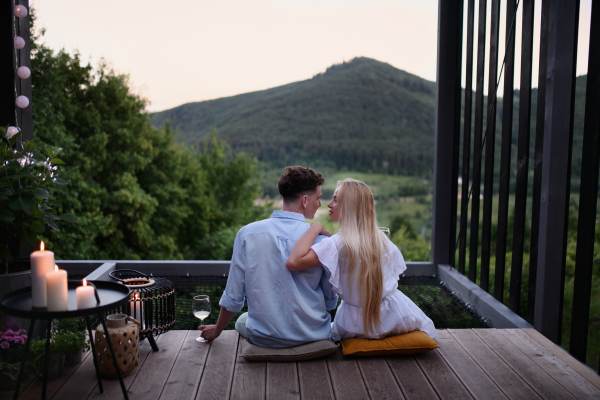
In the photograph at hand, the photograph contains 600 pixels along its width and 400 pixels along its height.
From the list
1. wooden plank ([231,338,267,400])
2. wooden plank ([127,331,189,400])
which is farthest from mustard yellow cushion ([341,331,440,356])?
wooden plank ([127,331,189,400])

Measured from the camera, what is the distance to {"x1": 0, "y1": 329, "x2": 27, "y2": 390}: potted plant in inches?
74.2

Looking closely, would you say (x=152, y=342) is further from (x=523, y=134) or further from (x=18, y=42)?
(x=18, y=42)

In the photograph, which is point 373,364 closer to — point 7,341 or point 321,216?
point 7,341

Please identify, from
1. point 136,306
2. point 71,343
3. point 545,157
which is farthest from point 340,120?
point 71,343

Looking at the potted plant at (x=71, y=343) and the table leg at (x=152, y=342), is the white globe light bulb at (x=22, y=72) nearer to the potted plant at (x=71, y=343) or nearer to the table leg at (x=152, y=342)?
the potted plant at (x=71, y=343)

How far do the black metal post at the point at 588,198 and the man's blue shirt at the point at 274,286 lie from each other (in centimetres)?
129

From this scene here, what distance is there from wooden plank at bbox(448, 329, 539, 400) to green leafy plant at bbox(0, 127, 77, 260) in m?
2.14

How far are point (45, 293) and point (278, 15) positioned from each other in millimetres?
13056

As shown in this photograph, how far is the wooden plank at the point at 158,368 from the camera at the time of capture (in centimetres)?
190

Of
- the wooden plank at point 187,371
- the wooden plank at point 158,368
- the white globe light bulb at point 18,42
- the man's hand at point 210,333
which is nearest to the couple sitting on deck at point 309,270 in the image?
the man's hand at point 210,333

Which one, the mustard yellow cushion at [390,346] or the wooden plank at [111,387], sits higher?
the mustard yellow cushion at [390,346]

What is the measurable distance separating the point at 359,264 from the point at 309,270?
0.24 m

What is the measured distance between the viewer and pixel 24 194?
2404mm

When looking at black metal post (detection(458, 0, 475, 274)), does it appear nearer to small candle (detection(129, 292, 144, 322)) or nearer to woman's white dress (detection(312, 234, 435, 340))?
woman's white dress (detection(312, 234, 435, 340))
